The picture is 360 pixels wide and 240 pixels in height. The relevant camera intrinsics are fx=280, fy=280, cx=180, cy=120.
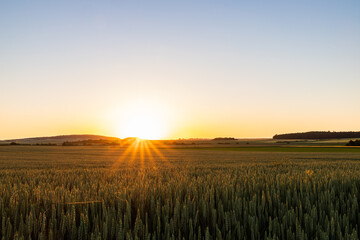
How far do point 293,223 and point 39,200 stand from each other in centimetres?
297

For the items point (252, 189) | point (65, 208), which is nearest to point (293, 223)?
point (252, 189)

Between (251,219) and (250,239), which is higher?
(251,219)

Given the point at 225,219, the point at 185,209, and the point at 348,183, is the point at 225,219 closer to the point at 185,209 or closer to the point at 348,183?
the point at 185,209

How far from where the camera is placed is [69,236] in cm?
249

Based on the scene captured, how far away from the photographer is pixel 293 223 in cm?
271

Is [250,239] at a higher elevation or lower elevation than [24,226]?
lower

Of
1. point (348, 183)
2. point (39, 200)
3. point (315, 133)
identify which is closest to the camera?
point (39, 200)

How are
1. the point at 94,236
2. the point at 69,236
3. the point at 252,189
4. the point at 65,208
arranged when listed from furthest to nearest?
the point at 252,189 < the point at 65,208 < the point at 69,236 < the point at 94,236

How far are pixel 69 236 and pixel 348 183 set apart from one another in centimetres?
494

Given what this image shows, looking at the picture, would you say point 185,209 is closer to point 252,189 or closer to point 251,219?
point 251,219

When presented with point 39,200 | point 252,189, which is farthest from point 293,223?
point 39,200

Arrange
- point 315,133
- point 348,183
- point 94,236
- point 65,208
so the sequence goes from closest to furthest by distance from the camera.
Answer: point 94,236 → point 65,208 → point 348,183 → point 315,133

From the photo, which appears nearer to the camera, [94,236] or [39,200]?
[94,236]

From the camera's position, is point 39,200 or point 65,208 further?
point 39,200
